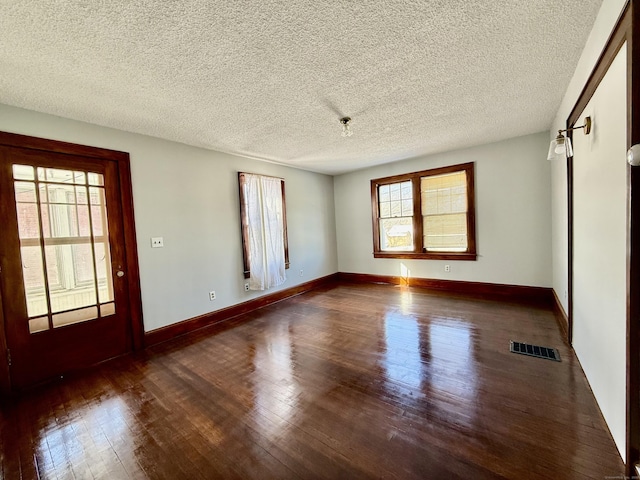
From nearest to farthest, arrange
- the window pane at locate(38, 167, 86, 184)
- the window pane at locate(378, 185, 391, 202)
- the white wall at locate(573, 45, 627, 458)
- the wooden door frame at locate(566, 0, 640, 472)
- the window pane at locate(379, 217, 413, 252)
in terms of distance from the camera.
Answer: the wooden door frame at locate(566, 0, 640, 472) < the white wall at locate(573, 45, 627, 458) < the window pane at locate(38, 167, 86, 184) < the window pane at locate(379, 217, 413, 252) < the window pane at locate(378, 185, 391, 202)

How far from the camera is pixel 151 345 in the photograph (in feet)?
10.6

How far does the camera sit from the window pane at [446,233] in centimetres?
482

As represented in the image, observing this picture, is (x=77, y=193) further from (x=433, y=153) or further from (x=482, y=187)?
(x=482, y=187)

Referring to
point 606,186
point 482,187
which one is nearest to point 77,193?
point 606,186

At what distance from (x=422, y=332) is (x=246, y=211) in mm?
3130

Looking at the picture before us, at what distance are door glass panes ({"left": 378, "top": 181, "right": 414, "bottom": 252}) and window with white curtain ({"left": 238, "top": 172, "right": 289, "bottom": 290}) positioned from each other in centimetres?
231

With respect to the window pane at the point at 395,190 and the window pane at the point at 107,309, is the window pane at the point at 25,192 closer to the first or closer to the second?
the window pane at the point at 107,309

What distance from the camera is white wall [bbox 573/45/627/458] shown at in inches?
54.0

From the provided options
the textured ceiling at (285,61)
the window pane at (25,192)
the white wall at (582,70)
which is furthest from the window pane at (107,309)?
the white wall at (582,70)

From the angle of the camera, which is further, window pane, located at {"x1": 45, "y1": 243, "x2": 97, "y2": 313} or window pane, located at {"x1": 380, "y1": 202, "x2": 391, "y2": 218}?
window pane, located at {"x1": 380, "y1": 202, "x2": 391, "y2": 218}

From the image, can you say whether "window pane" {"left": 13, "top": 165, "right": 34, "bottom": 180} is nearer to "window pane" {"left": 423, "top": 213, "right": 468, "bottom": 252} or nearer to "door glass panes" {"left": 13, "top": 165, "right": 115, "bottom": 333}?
"door glass panes" {"left": 13, "top": 165, "right": 115, "bottom": 333}

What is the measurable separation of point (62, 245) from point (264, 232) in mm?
2500

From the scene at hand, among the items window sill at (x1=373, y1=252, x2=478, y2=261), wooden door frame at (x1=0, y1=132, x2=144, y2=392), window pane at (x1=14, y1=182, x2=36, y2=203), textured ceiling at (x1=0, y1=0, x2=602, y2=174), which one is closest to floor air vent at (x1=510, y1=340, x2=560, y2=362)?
window sill at (x1=373, y1=252, x2=478, y2=261)

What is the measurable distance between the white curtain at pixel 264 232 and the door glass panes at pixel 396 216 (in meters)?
2.35
